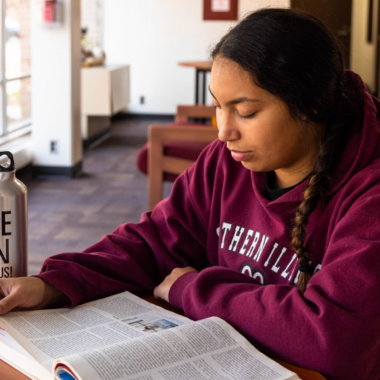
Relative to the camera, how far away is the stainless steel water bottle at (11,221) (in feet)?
3.34

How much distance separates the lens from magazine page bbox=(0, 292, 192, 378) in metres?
0.89

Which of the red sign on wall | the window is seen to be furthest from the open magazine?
the red sign on wall

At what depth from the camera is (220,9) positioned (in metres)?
8.66

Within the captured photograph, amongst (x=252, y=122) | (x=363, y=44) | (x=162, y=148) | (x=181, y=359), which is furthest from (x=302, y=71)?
(x=363, y=44)

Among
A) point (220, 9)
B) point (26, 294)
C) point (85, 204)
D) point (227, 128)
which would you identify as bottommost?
point (85, 204)

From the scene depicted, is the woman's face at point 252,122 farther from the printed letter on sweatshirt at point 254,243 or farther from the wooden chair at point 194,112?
the wooden chair at point 194,112

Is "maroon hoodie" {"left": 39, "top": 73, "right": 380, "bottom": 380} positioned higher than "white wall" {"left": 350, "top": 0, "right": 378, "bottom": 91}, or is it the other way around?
A: "white wall" {"left": 350, "top": 0, "right": 378, "bottom": 91}

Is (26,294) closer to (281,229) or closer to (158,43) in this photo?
(281,229)

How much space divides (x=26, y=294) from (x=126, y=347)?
0.90 feet

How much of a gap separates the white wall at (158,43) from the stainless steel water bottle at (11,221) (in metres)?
7.96

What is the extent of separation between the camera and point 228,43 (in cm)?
110

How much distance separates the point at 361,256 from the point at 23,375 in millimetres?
487

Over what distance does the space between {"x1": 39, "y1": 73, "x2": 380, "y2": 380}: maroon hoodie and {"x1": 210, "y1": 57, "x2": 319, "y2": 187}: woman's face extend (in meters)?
0.08

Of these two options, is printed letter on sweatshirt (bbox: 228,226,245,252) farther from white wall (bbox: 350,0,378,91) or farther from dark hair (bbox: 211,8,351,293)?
white wall (bbox: 350,0,378,91)
